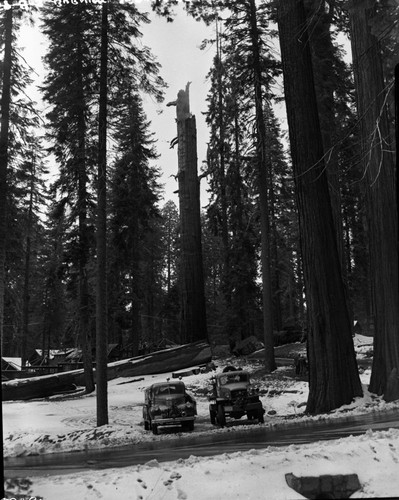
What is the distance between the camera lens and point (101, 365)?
1491 cm

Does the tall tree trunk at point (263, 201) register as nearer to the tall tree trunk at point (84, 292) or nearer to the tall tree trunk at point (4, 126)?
the tall tree trunk at point (84, 292)

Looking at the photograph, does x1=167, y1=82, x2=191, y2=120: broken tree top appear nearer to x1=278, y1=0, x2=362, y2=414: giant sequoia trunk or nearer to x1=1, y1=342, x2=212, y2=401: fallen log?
x1=1, y1=342, x2=212, y2=401: fallen log

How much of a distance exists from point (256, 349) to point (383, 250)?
16.5 m

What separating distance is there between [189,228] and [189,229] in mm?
56

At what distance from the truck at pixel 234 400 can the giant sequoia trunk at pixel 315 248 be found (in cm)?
167

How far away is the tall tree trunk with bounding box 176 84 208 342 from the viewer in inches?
1010

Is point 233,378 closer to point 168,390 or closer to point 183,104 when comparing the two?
point 168,390

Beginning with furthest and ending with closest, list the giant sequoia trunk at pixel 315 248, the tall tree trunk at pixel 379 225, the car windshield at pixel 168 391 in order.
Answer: the car windshield at pixel 168 391
the tall tree trunk at pixel 379 225
the giant sequoia trunk at pixel 315 248

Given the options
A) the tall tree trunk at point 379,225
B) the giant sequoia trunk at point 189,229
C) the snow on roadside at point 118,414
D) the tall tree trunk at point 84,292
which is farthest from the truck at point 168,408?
the giant sequoia trunk at point 189,229

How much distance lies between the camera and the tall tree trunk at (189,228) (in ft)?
84.2

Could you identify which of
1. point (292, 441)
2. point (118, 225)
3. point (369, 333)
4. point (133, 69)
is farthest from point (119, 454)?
point (369, 333)

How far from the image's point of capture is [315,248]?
42.8 ft

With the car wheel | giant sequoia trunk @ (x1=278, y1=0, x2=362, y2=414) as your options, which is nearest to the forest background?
giant sequoia trunk @ (x1=278, y1=0, x2=362, y2=414)

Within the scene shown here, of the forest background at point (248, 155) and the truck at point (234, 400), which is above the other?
the forest background at point (248, 155)
